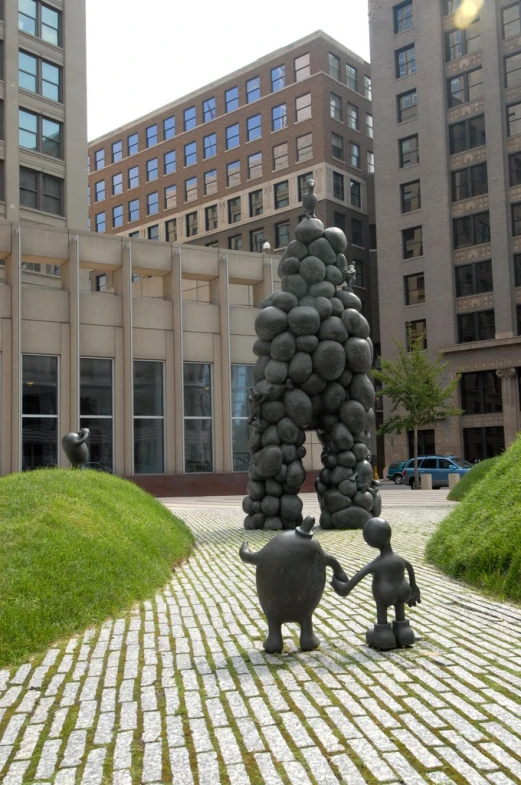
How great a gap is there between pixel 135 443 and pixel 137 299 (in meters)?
5.22

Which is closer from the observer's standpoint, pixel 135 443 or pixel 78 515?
pixel 78 515

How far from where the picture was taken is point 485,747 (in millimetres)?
3752

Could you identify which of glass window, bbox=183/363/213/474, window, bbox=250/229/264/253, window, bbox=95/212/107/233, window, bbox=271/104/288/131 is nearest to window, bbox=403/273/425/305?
window, bbox=250/229/264/253

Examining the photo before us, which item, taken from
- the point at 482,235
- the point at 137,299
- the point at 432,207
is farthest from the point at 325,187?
the point at 137,299

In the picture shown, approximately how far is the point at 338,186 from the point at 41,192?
2684 cm

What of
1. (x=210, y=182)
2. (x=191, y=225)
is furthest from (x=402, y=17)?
(x=191, y=225)

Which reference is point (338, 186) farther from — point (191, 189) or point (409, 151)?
point (191, 189)

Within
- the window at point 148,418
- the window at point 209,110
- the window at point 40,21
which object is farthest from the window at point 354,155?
the window at point 148,418

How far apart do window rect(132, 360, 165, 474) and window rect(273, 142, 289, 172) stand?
107 ft

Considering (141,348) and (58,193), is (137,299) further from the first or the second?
(58,193)

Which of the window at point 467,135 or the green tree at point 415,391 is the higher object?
the window at point 467,135

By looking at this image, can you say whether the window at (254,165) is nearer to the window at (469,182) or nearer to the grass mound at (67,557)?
the window at (469,182)

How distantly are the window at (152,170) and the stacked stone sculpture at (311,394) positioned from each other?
55.5 m

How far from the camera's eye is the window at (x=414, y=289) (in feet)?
161
